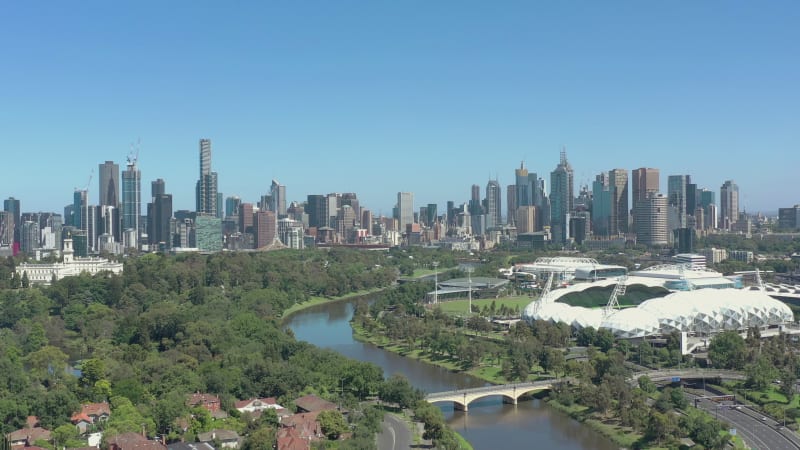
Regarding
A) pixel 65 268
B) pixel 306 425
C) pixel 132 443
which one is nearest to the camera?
pixel 132 443

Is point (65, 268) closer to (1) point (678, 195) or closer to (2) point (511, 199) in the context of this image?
(1) point (678, 195)

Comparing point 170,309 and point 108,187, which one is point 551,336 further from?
point 108,187

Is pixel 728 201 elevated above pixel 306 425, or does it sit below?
above

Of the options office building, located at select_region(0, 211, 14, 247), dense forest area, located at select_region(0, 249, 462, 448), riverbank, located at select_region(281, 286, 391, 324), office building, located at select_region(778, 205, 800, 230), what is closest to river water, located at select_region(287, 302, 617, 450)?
dense forest area, located at select_region(0, 249, 462, 448)

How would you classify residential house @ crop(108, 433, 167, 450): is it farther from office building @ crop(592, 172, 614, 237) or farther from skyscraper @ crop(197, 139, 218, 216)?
skyscraper @ crop(197, 139, 218, 216)

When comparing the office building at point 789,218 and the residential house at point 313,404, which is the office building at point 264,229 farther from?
the residential house at point 313,404

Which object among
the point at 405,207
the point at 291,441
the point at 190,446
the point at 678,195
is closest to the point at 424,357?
the point at 291,441

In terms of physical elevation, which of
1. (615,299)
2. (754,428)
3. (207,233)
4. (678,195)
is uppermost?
(678,195)
